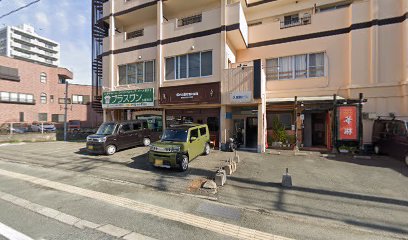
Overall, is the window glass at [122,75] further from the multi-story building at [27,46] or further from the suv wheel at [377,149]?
the multi-story building at [27,46]

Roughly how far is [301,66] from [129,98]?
12847 mm

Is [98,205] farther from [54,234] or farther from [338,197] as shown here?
[338,197]

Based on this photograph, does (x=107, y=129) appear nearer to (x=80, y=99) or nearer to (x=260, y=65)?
(x=260, y=65)

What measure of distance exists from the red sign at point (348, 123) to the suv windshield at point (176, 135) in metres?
9.13

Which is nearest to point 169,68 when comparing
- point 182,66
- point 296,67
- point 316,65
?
point 182,66

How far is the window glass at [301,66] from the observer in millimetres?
14711

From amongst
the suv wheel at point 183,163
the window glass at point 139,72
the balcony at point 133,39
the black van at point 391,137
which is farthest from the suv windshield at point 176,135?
the black van at point 391,137

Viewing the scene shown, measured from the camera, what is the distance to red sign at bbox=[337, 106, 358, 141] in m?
11.8

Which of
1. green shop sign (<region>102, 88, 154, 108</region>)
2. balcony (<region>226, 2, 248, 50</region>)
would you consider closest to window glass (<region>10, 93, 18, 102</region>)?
green shop sign (<region>102, 88, 154, 108</region>)

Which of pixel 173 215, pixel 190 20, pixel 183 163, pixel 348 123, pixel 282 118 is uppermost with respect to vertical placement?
pixel 190 20

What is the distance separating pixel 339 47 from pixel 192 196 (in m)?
14.1

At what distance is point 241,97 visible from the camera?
12.4 metres

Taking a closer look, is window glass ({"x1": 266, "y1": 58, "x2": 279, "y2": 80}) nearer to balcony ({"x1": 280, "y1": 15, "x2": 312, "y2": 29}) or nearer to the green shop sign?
balcony ({"x1": 280, "y1": 15, "x2": 312, "y2": 29})

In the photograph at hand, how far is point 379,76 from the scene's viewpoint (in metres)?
12.7
